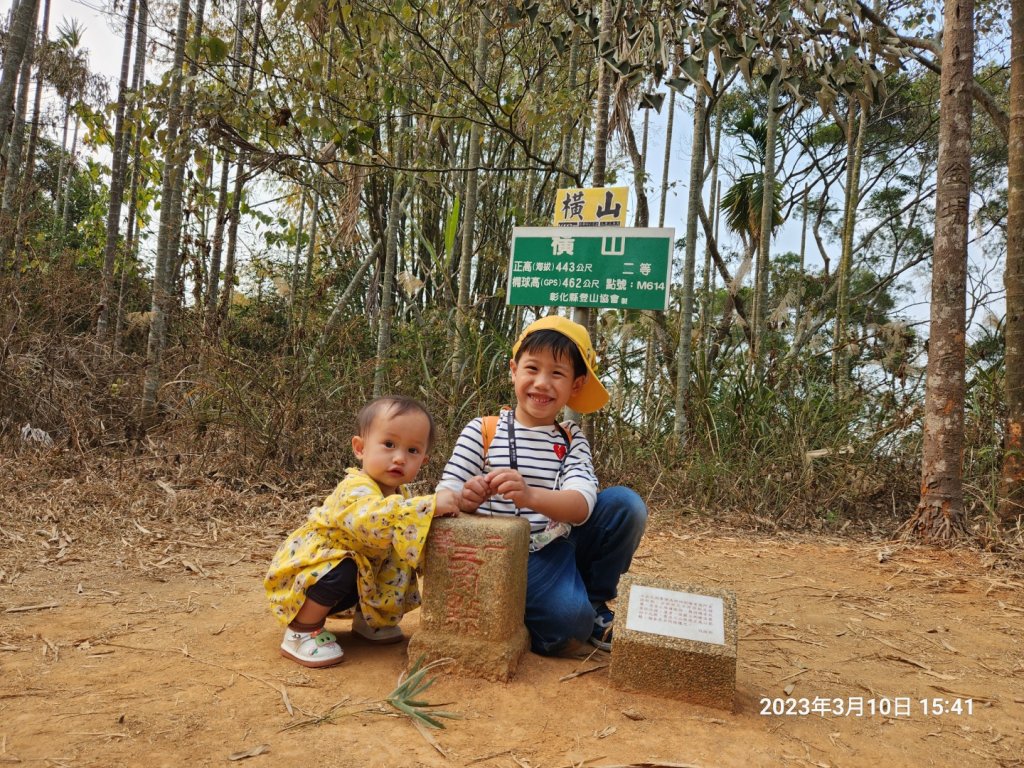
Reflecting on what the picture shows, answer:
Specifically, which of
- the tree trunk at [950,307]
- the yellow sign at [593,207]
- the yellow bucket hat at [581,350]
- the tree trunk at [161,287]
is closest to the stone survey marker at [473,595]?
the yellow bucket hat at [581,350]

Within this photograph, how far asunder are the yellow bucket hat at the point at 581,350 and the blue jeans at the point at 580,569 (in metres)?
0.28

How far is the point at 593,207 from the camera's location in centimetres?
340

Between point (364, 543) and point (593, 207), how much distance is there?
2.19 metres

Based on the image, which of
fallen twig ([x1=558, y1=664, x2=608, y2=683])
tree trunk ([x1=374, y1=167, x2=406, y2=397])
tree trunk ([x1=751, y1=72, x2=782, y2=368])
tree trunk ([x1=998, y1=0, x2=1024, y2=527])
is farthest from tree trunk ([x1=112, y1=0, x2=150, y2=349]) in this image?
tree trunk ([x1=998, y1=0, x2=1024, y2=527])

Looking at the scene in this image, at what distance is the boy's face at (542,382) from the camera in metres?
1.92

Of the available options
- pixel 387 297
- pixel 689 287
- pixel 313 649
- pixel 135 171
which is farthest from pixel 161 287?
pixel 313 649

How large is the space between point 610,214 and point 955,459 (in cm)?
213

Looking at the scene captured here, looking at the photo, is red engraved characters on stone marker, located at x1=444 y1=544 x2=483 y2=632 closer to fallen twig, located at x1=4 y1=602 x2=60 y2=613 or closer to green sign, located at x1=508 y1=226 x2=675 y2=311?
fallen twig, located at x1=4 y1=602 x2=60 y2=613

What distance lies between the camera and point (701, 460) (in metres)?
4.58

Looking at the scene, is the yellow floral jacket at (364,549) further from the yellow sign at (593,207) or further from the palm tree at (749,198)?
the palm tree at (749,198)

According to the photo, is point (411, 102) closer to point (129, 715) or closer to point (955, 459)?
point (955, 459)

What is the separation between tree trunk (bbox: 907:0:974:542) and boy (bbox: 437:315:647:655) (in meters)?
2.40

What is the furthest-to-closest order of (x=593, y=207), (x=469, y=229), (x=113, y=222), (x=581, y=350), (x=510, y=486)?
(x=113, y=222) → (x=469, y=229) → (x=593, y=207) → (x=581, y=350) → (x=510, y=486)

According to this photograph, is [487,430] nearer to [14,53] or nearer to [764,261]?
[14,53]
